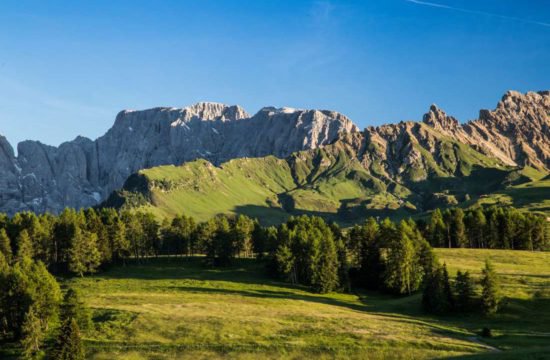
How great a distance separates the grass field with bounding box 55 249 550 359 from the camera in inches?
2400

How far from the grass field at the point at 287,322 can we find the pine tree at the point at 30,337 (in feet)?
21.6

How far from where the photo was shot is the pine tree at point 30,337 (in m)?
63.3

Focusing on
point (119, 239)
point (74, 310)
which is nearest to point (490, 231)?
point (119, 239)

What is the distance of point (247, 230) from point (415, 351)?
90.8 metres

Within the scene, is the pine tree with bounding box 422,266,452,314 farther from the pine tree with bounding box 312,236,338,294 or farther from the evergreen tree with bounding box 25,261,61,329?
the evergreen tree with bounding box 25,261,61,329

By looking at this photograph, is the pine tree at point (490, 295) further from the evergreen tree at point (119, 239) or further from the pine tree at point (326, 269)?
the evergreen tree at point (119, 239)

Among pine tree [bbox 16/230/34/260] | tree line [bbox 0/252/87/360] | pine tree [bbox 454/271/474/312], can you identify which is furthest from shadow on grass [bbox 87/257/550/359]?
tree line [bbox 0/252/87/360]

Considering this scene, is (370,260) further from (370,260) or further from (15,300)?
(15,300)

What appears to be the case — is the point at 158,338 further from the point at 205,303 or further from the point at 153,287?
the point at 153,287

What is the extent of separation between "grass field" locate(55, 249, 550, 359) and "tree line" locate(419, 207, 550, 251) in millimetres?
36099

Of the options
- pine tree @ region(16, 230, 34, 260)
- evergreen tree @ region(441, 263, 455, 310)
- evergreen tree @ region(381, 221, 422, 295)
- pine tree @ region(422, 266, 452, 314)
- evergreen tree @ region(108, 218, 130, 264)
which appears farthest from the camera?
evergreen tree @ region(108, 218, 130, 264)

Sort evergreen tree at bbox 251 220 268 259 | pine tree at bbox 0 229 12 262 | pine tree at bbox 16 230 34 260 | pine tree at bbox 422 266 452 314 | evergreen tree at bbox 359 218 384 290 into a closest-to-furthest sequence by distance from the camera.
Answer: pine tree at bbox 422 266 452 314, evergreen tree at bbox 359 218 384 290, pine tree at bbox 16 230 34 260, pine tree at bbox 0 229 12 262, evergreen tree at bbox 251 220 268 259

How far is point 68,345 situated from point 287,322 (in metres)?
31.7

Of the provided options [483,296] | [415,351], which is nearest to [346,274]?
[483,296]
